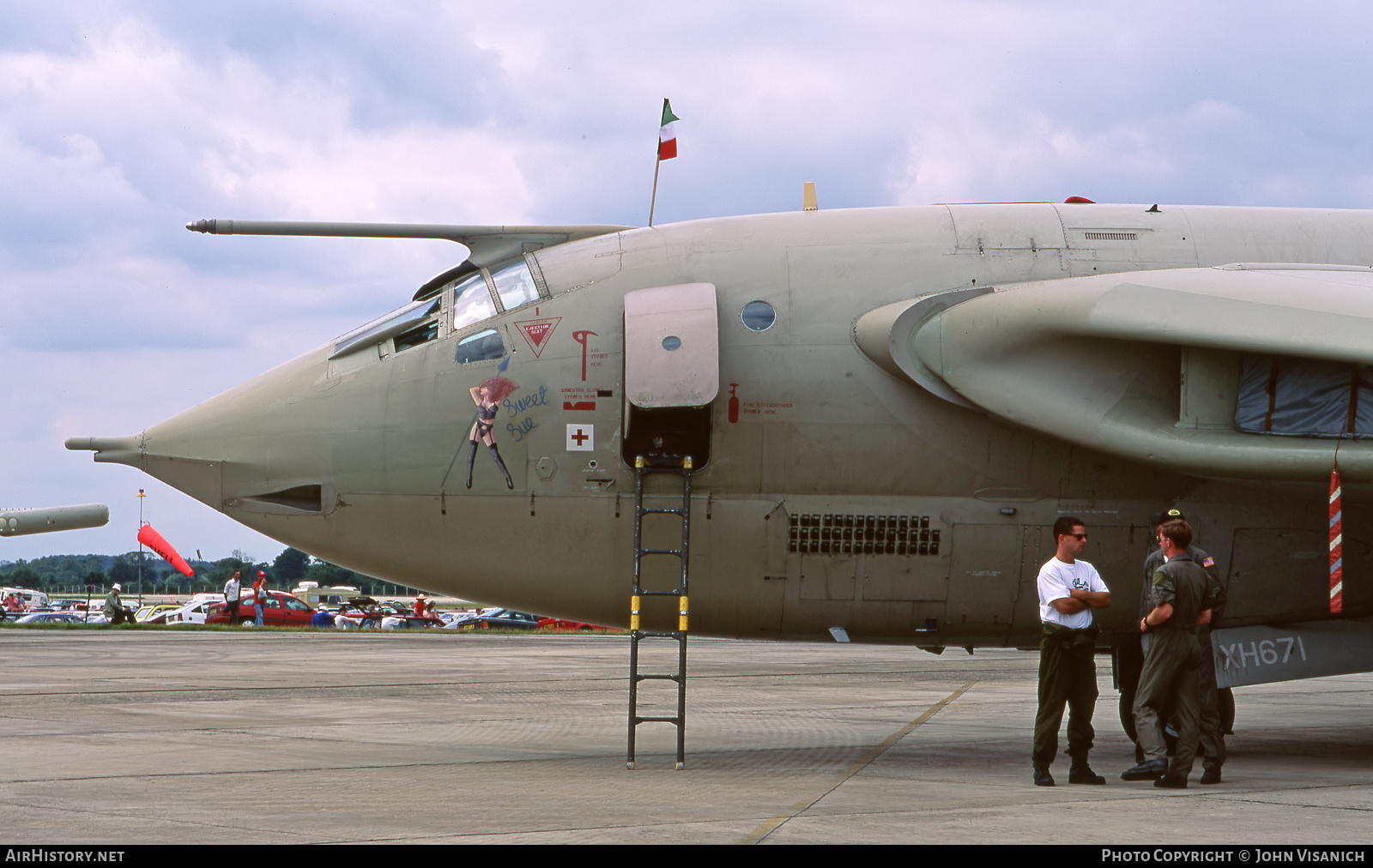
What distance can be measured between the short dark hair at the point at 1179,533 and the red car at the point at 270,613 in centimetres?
3990

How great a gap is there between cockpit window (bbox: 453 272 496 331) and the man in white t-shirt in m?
4.54

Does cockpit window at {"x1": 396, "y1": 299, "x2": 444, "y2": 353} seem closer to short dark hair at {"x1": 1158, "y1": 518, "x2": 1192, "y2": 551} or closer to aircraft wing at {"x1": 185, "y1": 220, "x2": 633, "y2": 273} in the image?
aircraft wing at {"x1": 185, "y1": 220, "x2": 633, "y2": 273}

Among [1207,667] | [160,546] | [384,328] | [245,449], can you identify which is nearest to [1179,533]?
[1207,667]

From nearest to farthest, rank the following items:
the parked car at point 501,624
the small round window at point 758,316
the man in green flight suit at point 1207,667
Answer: the man in green flight suit at point 1207,667 < the small round window at point 758,316 < the parked car at point 501,624

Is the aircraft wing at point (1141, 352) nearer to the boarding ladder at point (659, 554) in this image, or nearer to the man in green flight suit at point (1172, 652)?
the man in green flight suit at point (1172, 652)

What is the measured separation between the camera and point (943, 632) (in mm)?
10312

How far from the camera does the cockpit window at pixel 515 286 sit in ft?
34.2

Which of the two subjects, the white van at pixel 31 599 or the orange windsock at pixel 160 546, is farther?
the white van at pixel 31 599

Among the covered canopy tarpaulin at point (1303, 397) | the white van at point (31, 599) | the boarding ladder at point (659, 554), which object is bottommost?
the white van at point (31, 599)

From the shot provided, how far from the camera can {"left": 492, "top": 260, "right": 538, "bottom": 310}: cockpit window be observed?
10.4 meters

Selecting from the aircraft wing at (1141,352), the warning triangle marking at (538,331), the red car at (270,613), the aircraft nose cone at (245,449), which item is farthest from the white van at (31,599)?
the aircraft wing at (1141,352)

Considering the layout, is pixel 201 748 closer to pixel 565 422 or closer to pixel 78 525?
pixel 565 422

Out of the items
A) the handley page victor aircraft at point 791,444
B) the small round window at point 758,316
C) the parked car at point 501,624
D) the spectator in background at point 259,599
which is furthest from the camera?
the parked car at point 501,624
